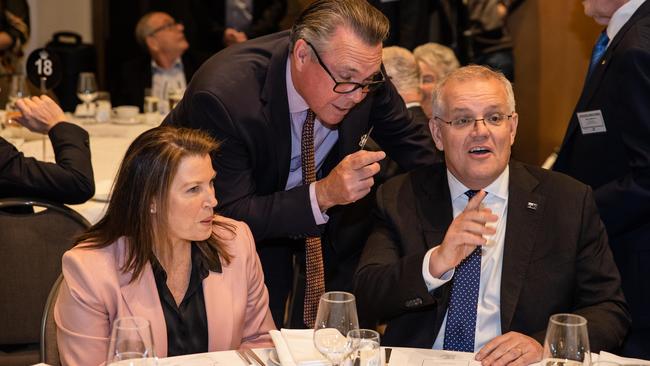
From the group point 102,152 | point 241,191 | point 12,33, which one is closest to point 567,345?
point 241,191

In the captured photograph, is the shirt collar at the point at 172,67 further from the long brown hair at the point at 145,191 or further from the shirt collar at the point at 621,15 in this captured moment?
the long brown hair at the point at 145,191

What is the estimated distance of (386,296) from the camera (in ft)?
9.48

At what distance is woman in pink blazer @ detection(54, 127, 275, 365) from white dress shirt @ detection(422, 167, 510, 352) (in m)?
0.64

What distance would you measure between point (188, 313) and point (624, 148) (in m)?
1.74

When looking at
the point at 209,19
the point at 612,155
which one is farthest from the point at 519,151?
the point at 612,155

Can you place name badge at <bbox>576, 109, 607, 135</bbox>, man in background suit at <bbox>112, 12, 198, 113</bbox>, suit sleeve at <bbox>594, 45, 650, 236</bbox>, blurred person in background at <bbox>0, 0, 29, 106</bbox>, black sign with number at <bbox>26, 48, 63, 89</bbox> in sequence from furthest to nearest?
1. blurred person in background at <bbox>0, 0, 29, 106</bbox>
2. man in background suit at <bbox>112, 12, 198, 113</bbox>
3. black sign with number at <bbox>26, 48, 63, 89</bbox>
4. name badge at <bbox>576, 109, 607, 135</bbox>
5. suit sleeve at <bbox>594, 45, 650, 236</bbox>

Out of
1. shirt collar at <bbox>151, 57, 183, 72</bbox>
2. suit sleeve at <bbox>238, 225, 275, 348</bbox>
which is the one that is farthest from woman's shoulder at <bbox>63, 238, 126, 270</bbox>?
shirt collar at <bbox>151, 57, 183, 72</bbox>

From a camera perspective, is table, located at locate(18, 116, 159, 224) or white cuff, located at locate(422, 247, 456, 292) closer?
white cuff, located at locate(422, 247, 456, 292)

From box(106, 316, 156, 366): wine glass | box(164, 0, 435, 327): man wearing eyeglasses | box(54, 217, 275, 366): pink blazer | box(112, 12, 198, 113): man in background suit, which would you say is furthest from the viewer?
box(112, 12, 198, 113): man in background suit

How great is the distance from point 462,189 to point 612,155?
81cm

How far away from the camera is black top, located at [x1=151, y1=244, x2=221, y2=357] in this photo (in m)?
2.75

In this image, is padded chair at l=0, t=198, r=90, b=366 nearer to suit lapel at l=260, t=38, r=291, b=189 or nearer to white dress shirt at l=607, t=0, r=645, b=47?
suit lapel at l=260, t=38, r=291, b=189

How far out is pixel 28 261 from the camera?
338 cm

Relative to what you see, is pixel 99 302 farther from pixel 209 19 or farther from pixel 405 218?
pixel 209 19
